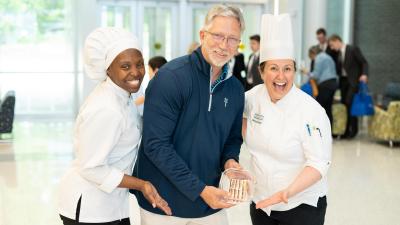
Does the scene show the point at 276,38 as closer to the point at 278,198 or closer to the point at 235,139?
the point at 235,139

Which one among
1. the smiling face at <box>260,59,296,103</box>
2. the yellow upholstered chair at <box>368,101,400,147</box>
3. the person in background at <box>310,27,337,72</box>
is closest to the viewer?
the smiling face at <box>260,59,296,103</box>

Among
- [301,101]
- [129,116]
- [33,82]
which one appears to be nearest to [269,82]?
[301,101]

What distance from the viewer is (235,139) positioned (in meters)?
2.24

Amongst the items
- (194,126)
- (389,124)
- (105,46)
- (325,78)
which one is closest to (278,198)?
(194,126)

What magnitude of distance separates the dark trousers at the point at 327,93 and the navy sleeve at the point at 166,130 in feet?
25.5

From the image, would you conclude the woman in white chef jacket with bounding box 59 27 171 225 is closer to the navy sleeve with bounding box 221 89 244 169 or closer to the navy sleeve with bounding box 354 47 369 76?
the navy sleeve with bounding box 221 89 244 169

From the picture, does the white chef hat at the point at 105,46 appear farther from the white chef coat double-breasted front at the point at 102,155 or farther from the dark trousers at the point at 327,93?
the dark trousers at the point at 327,93

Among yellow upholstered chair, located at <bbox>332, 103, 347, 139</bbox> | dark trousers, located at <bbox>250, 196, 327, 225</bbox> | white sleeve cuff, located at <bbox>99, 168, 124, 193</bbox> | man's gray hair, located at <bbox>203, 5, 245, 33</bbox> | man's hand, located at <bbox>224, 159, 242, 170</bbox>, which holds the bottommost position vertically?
yellow upholstered chair, located at <bbox>332, 103, 347, 139</bbox>

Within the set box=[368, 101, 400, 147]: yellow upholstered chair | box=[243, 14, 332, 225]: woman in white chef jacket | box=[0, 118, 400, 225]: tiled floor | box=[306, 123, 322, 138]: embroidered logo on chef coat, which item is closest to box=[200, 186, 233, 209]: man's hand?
box=[243, 14, 332, 225]: woman in white chef jacket

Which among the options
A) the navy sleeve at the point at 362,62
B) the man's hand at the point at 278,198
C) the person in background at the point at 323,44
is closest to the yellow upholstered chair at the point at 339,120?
the navy sleeve at the point at 362,62

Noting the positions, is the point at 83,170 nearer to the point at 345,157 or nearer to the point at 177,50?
the point at 345,157

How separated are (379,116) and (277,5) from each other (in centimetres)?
623

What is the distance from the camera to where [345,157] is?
25.4 ft

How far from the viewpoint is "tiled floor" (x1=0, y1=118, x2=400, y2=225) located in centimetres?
481
